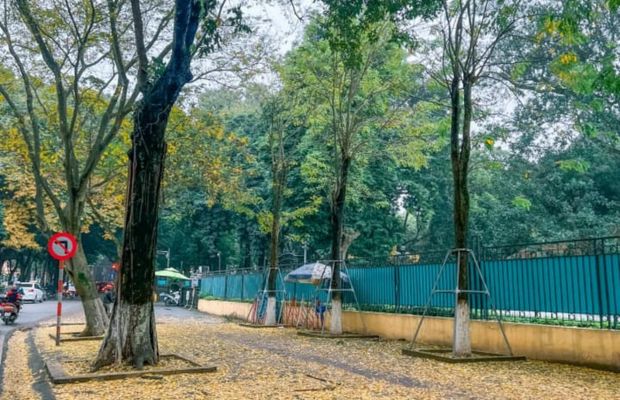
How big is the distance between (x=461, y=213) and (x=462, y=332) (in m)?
2.25

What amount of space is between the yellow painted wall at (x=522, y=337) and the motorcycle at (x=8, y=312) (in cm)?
1178

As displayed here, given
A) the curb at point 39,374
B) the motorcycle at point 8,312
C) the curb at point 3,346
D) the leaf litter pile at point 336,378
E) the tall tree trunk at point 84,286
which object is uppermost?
the tall tree trunk at point 84,286

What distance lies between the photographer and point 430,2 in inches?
410

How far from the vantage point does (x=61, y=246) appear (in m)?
11.9

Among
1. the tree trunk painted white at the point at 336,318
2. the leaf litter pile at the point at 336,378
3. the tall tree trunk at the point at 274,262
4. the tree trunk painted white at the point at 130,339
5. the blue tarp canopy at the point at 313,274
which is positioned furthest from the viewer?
the tall tree trunk at the point at 274,262

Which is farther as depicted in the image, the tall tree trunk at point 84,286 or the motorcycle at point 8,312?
the motorcycle at point 8,312

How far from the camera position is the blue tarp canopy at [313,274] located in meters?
17.4

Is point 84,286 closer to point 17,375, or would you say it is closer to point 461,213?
point 17,375

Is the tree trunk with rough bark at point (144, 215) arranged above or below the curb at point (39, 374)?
above

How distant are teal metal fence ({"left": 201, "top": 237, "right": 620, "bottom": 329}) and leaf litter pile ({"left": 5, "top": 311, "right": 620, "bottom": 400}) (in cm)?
110

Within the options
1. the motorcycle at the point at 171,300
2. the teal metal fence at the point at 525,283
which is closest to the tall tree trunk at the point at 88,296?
the teal metal fence at the point at 525,283

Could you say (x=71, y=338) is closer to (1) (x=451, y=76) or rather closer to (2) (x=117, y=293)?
(2) (x=117, y=293)

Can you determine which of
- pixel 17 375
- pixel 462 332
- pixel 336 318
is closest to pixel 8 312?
pixel 336 318

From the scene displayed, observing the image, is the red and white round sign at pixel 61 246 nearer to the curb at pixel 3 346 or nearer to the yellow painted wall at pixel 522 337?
the curb at pixel 3 346
